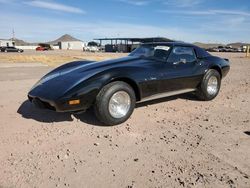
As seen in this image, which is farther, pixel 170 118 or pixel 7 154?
pixel 170 118

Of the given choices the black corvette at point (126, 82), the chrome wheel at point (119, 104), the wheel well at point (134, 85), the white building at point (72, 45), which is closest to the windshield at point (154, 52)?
the black corvette at point (126, 82)

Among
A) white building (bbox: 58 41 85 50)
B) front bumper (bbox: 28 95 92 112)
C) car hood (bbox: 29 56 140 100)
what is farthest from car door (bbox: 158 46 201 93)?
white building (bbox: 58 41 85 50)

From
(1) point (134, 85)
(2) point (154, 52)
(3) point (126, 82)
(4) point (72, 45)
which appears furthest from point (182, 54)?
(4) point (72, 45)

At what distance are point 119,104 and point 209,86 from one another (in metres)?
2.71

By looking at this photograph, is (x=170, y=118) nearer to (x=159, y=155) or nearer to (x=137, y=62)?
(x=137, y=62)

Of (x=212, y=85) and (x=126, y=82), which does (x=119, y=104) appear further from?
(x=212, y=85)

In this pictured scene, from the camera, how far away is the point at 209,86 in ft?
20.3

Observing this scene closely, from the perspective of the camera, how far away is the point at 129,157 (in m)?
3.31

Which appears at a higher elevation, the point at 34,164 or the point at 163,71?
the point at 163,71

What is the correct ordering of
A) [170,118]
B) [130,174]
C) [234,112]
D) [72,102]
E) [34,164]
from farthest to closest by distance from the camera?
[234,112]
[170,118]
[72,102]
[34,164]
[130,174]

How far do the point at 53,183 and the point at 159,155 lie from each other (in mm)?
1357

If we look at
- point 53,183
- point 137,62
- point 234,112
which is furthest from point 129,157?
point 234,112

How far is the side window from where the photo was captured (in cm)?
540

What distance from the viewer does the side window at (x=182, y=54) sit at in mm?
5402
